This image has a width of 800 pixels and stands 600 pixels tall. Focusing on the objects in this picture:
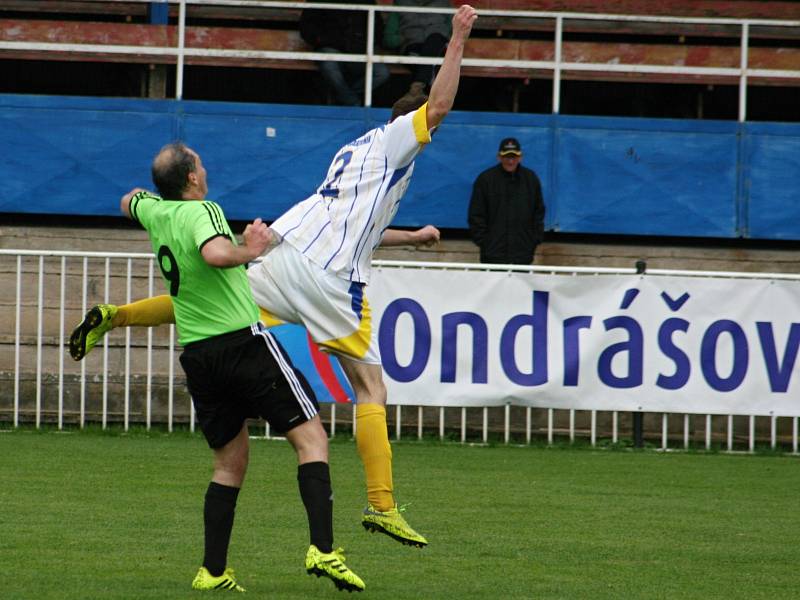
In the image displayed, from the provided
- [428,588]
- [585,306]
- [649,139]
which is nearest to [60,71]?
[649,139]

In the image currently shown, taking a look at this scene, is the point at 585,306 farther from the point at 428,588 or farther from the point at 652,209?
the point at 428,588

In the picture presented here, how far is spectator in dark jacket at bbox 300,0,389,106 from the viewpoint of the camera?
15.4 m

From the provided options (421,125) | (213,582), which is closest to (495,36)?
(421,125)

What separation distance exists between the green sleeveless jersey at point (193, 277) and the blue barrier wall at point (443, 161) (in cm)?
932

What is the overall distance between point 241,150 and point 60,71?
3637 millimetres

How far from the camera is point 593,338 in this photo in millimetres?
12133

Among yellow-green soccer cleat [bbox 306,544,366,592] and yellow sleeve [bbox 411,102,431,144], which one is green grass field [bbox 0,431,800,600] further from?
yellow sleeve [bbox 411,102,431,144]

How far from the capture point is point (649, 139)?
1558 cm

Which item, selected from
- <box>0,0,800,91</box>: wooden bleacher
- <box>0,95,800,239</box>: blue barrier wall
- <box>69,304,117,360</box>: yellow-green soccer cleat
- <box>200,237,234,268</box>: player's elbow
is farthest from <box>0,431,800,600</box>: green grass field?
<box>0,0,800,91</box>: wooden bleacher

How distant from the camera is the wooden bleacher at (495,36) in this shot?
15.6 m

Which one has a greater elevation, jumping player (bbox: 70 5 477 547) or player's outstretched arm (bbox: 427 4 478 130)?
player's outstretched arm (bbox: 427 4 478 130)

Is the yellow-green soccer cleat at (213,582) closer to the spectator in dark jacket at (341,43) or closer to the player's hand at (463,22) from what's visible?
the player's hand at (463,22)

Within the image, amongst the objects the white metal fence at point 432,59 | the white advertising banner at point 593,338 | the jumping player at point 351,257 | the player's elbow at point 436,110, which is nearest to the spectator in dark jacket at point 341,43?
the white metal fence at point 432,59

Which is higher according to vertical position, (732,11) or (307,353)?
(732,11)
